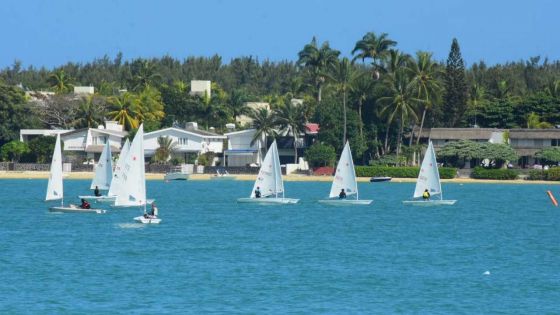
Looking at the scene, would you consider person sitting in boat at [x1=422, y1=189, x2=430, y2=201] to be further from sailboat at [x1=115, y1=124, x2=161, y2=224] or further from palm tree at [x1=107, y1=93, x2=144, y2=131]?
palm tree at [x1=107, y1=93, x2=144, y2=131]

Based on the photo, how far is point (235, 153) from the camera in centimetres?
14488

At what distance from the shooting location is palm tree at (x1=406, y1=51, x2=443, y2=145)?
13950 centimetres

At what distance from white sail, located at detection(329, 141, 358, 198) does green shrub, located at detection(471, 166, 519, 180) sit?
141ft

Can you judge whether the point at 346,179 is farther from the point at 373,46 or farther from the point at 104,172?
the point at 373,46

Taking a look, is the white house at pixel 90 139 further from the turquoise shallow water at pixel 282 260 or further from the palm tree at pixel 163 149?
the turquoise shallow water at pixel 282 260

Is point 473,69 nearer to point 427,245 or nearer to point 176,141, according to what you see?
point 176,141

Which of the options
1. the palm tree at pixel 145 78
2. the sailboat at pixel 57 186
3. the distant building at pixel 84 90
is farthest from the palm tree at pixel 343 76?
the sailboat at pixel 57 186

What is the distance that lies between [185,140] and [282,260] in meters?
85.0

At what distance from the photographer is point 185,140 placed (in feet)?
470

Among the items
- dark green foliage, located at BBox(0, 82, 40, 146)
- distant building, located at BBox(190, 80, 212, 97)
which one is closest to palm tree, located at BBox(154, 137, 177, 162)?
dark green foliage, located at BBox(0, 82, 40, 146)

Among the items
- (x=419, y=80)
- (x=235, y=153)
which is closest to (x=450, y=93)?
(x=419, y=80)

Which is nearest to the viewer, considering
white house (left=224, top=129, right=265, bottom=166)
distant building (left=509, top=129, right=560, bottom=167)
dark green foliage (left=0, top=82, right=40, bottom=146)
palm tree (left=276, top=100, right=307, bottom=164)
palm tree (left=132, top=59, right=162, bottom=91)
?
distant building (left=509, top=129, right=560, bottom=167)

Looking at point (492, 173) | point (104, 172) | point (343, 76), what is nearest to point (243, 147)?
point (343, 76)

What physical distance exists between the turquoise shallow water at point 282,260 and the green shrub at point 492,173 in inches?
1322
